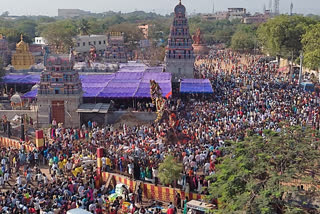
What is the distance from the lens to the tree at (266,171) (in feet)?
45.6

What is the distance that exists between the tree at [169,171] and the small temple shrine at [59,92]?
14.5 meters

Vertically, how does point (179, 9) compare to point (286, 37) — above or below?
above

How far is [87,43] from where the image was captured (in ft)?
263

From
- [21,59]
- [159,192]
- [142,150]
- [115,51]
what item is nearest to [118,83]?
[142,150]

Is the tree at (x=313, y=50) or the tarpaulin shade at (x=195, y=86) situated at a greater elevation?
the tree at (x=313, y=50)

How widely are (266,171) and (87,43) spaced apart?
224 ft

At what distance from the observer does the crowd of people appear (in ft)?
60.4

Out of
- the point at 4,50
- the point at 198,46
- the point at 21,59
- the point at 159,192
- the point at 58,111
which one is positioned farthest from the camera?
the point at 198,46

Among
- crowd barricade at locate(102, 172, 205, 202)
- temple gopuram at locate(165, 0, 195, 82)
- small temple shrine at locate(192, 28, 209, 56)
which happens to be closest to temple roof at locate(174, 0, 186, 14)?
temple gopuram at locate(165, 0, 195, 82)

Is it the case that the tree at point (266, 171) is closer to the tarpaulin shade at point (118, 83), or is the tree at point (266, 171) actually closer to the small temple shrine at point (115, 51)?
the tarpaulin shade at point (118, 83)

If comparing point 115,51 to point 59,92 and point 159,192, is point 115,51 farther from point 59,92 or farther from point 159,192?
point 159,192

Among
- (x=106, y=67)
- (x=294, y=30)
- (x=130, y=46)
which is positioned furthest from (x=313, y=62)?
(x=130, y=46)

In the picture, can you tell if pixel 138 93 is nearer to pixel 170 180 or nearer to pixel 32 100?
pixel 32 100

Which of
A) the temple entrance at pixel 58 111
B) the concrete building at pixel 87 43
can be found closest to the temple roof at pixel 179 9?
the temple entrance at pixel 58 111
